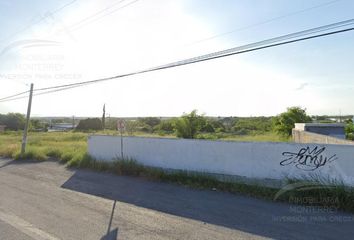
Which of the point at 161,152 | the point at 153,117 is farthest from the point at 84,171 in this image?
the point at 153,117

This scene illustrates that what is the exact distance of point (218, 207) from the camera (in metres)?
5.82

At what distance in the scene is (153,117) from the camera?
78375mm

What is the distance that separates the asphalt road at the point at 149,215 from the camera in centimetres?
438

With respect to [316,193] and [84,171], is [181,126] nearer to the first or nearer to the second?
[84,171]

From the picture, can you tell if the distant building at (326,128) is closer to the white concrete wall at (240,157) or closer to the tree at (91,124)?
the white concrete wall at (240,157)

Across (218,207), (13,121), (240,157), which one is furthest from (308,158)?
(13,121)

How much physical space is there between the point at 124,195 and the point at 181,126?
1433cm

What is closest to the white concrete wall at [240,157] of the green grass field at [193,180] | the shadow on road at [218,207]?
the green grass field at [193,180]

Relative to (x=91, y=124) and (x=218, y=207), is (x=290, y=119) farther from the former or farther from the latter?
(x=91, y=124)

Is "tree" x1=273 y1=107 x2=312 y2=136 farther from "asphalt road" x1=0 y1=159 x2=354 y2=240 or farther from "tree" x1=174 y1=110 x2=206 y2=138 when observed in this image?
"asphalt road" x1=0 y1=159 x2=354 y2=240

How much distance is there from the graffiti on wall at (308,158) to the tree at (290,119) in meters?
17.4

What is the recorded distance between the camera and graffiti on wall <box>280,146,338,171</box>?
6.98m

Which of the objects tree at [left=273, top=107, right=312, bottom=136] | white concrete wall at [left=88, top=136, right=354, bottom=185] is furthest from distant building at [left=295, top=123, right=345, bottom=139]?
white concrete wall at [left=88, top=136, right=354, bottom=185]

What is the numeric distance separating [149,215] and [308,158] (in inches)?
180
